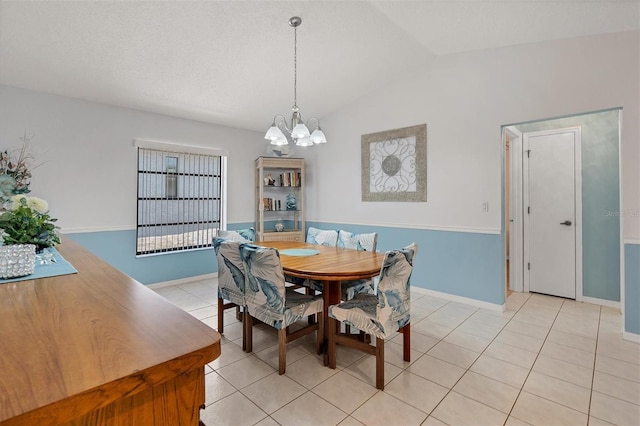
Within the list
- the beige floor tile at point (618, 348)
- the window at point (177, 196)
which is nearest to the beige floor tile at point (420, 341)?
the beige floor tile at point (618, 348)

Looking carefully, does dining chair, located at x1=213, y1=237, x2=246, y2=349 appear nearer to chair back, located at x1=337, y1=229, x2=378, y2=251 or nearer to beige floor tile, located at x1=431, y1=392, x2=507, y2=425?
chair back, located at x1=337, y1=229, x2=378, y2=251

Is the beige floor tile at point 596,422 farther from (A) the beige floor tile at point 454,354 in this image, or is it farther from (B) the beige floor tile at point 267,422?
(B) the beige floor tile at point 267,422

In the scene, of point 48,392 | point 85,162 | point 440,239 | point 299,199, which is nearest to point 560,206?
point 440,239

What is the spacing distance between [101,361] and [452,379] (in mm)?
2197

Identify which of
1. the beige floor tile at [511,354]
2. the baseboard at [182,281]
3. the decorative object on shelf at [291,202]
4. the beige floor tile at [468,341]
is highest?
the decorative object on shelf at [291,202]

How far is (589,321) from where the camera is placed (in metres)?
3.08

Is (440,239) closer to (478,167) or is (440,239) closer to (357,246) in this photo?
A: (478,167)

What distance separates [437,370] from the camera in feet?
7.27

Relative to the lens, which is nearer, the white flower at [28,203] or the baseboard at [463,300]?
the white flower at [28,203]

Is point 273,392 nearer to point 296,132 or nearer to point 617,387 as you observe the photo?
point 296,132

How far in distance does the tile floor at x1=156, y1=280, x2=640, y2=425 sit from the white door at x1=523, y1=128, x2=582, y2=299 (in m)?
0.81

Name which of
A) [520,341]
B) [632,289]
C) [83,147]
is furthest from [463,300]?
[83,147]

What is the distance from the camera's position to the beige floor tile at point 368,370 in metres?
2.11

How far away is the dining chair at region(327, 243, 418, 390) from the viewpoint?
1.95 metres
